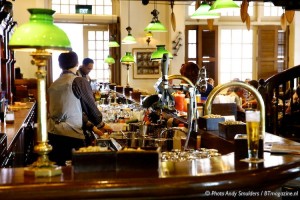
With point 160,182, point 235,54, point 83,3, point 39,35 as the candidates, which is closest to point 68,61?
point 39,35

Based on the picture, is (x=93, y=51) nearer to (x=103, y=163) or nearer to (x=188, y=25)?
(x=188, y=25)

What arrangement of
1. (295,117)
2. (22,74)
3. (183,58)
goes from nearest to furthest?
(295,117), (22,74), (183,58)

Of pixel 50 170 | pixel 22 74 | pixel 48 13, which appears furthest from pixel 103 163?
pixel 22 74

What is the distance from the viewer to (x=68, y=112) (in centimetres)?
501

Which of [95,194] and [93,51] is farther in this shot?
[93,51]

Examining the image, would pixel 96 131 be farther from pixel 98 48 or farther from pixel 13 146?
pixel 98 48

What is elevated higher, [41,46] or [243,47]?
[243,47]

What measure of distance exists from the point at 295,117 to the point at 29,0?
A: 388 inches

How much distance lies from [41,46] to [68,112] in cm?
285

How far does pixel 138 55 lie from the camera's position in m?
15.4

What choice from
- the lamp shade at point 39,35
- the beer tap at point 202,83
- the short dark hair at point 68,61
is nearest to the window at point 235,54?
the beer tap at point 202,83

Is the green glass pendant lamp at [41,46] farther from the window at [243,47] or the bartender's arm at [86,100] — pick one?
the window at [243,47]

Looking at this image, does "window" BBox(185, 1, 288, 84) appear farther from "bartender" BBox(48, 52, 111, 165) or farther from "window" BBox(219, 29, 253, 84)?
"bartender" BBox(48, 52, 111, 165)

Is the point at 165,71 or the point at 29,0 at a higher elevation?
the point at 29,0
